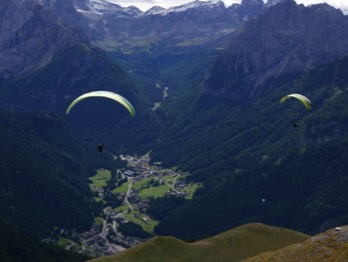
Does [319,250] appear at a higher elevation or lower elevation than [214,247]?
higher

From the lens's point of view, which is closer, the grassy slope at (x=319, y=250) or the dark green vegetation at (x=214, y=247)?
the grassy slope at (x=319, y=250)

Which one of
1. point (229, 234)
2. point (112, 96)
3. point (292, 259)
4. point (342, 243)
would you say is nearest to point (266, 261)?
point (292, 259)

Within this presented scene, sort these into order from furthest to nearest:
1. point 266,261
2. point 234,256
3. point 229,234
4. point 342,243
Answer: point 229,234, point 234,256, point 266,261, point 342,243

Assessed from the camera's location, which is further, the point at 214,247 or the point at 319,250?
the point at 214,247

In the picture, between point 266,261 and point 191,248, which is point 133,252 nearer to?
point 191,248

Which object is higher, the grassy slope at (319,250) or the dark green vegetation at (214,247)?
the grassy slope at (319,250)

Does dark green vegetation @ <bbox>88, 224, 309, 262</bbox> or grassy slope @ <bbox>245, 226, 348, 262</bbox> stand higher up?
grassy slope @ <bbox>245, 226, 348, 262</bbox>

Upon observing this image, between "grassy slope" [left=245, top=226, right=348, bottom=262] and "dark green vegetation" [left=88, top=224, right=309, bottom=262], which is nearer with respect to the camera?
"grassy slope" [left=245, top=226, right=348, bottom=262]

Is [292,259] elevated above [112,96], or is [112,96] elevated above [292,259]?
[112,96]
